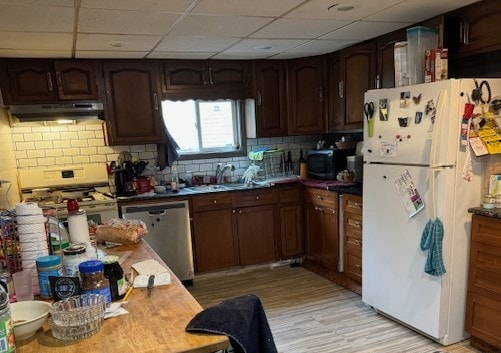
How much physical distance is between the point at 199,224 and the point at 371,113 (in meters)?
1.92

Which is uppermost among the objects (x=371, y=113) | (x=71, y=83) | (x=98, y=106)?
(x=71, y=83)

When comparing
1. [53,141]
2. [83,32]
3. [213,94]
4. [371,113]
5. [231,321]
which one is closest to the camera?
[231,321]

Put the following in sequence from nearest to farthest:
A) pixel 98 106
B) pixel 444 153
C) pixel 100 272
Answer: pixel 100 272 → pixel 444 153 → pixel 98 106

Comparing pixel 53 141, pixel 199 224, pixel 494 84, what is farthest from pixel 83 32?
pixel 494 84

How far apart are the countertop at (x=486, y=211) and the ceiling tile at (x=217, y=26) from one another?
180 centimetres

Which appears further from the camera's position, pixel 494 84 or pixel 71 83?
pixel 71 83

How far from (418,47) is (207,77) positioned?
2.04 metres

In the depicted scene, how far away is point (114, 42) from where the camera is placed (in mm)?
2869

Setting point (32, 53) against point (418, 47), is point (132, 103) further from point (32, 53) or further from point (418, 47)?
point (418, 47)

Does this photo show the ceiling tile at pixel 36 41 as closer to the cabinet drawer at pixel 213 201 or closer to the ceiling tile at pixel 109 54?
the ceiling tile at pixel 109 54

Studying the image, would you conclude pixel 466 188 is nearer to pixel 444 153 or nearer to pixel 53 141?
pixel 444 153

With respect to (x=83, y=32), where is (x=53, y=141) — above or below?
below

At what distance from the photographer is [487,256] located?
2227 millimetres

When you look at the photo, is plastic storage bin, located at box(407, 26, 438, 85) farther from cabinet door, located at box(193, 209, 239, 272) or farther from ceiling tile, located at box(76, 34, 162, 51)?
cabinet door, located at box(193, 209, 239, 272)
